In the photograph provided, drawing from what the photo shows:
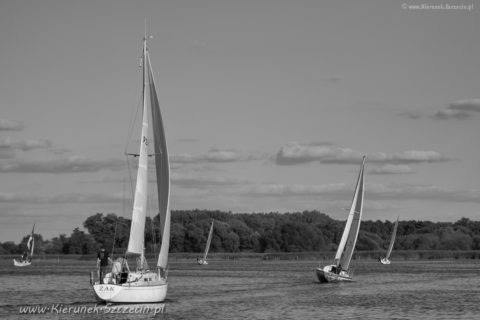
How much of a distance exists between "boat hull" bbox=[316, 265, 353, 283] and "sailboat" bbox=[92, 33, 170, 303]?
30.6 m

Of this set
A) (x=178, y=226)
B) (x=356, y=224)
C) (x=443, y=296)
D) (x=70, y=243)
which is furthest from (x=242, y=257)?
(x=443, y=296)

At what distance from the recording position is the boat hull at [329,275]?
271 feet

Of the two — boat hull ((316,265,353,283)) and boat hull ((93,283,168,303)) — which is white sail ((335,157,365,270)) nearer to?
boat hull ((316,265,353,283))

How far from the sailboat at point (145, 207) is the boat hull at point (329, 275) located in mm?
30587

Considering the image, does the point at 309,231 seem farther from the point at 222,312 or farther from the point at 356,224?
the point at 222,312

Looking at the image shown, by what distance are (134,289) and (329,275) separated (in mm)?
34012

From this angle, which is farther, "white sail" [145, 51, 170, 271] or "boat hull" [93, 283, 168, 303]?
"white sail" [145, 51, 170, 271]

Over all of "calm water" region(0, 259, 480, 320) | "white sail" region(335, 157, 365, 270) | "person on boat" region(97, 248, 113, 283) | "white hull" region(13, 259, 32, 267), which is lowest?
"calm water" region(0, 259, 480, 320)

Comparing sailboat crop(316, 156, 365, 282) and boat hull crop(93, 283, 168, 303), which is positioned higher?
sailboat crop(316, 156, 365, 282)

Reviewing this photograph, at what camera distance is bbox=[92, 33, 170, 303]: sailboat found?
2050 inches

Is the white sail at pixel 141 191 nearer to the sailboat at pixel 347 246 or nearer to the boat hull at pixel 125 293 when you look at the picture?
the boat hull at pixel 125 293

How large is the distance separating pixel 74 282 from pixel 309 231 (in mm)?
119073

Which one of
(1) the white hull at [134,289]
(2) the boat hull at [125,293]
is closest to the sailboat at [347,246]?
(1) the white hull at [134,289]

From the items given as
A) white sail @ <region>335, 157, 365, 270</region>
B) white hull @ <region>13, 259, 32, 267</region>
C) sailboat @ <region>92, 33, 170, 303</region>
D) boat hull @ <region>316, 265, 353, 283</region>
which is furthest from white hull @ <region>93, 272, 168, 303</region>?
white hull @ <region>13, 259, 32, 267</region>
